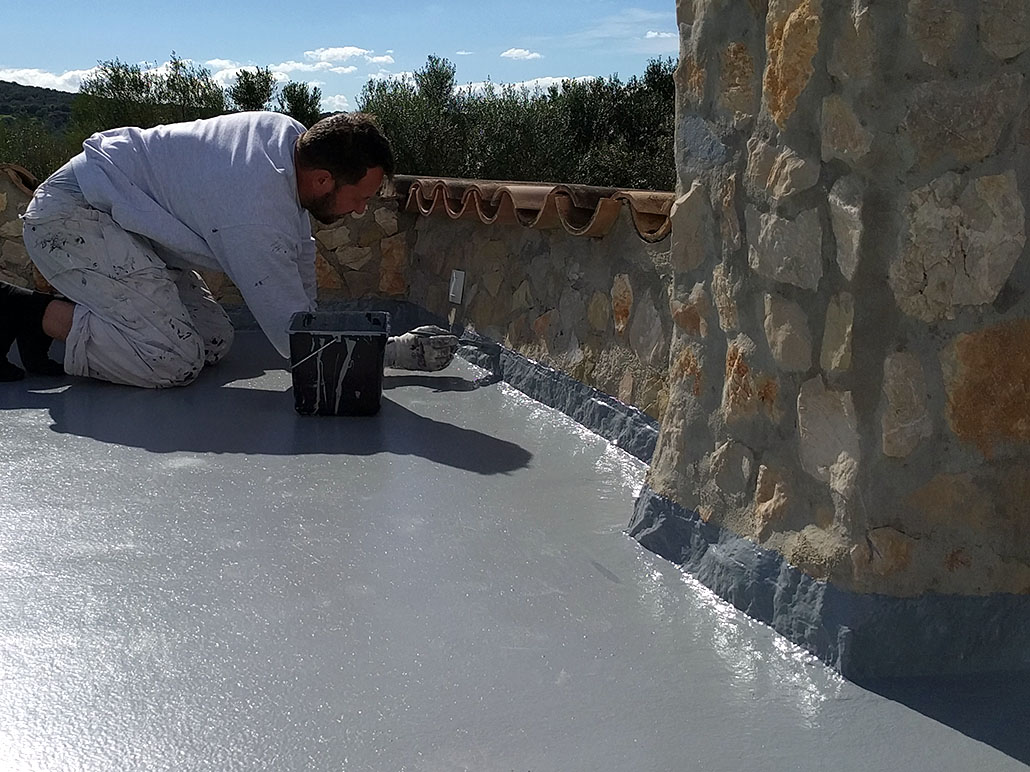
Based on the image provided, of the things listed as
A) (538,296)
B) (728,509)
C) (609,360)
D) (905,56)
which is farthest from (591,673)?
(538,296)

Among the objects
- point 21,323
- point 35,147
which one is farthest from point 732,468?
point 35,147

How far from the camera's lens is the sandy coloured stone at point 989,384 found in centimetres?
147

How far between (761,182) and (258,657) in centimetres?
114

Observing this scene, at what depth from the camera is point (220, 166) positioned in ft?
10.2

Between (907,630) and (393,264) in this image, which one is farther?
(393,264)

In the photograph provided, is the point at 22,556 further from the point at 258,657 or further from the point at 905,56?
the point at 905,56

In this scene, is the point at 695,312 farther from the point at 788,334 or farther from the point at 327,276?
the point at 327,276

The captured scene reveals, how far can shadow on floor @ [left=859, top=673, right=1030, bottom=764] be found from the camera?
4.58 feet

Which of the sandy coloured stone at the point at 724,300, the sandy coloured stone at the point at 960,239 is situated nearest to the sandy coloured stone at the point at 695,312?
the sandy coloured stone at the point at 724,300

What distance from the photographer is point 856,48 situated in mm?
1464

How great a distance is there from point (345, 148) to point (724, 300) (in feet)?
5.18

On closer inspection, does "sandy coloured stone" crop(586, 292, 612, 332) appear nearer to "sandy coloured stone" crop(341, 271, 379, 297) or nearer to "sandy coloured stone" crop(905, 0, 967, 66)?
"sandy coloured stone" crop(905, 0, 967, 66)

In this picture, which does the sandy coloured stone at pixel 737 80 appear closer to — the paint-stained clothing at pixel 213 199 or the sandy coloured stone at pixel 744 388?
the sandy coloured stone at pixel 744 388

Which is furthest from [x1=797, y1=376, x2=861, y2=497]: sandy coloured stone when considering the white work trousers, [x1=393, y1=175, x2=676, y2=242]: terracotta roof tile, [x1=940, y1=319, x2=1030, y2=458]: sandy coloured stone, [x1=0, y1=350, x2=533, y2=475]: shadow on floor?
the white work trousers
